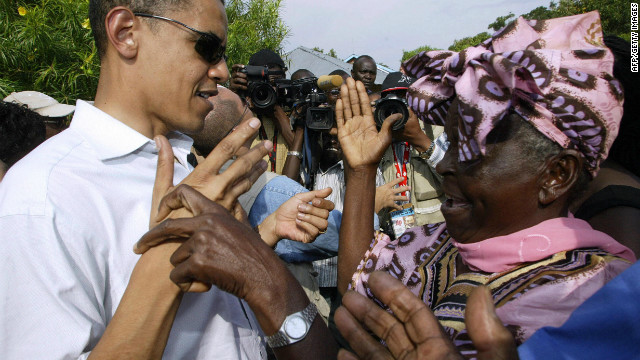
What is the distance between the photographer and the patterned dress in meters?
1.10

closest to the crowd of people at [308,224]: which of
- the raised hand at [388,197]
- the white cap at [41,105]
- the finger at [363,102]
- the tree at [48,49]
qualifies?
the finger at [363,102]

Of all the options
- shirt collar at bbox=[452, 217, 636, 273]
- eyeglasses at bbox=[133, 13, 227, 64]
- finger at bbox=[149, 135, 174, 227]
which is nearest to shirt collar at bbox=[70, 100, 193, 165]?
finger at bbox=[149, 135, 174, 227]

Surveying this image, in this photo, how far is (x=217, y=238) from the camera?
3.76 feet

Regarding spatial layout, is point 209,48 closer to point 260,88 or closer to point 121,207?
point 121,207

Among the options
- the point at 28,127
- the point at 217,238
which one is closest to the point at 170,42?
the point at 217,238

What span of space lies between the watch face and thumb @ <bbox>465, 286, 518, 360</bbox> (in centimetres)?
58

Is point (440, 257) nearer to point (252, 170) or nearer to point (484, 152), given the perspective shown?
point (484, 152)

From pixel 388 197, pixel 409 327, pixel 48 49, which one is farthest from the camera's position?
pixel 48 49

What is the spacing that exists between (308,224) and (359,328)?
0.87 meters

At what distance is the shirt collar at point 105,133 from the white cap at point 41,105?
3.01 metres

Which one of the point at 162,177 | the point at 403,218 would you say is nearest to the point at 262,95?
the point at 403,218

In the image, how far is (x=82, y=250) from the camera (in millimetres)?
1137

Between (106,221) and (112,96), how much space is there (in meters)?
0.54

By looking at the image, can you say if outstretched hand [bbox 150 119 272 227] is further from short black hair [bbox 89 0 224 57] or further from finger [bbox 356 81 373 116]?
finger [bbox 356 81 373 116]
